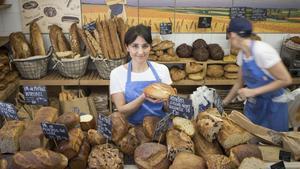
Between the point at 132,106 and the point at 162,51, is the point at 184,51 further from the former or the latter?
the point at 132,106

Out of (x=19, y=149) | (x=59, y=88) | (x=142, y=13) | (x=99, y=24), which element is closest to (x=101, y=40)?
(x=99, y=24)

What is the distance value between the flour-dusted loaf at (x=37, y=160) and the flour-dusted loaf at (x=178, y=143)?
0.45 m

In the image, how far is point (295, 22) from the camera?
3.87m

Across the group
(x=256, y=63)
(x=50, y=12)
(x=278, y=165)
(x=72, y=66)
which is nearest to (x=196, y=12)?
(x=72, y=66)

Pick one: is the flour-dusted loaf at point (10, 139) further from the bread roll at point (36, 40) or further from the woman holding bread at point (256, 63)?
the bread roll at point (36, 40)

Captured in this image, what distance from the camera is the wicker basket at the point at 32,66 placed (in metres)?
3.32

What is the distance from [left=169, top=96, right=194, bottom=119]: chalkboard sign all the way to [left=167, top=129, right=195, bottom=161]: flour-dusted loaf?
0.41 ft

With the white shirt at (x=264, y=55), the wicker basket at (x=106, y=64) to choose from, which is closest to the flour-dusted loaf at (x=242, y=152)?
the white shirt at (x=264, y=55)

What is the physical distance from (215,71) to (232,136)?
A: 2332 millimetres

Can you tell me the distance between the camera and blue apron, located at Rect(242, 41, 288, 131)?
35.6 inches

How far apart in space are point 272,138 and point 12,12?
3.38 meters

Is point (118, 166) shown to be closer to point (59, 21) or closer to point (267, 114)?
point (267, 114)

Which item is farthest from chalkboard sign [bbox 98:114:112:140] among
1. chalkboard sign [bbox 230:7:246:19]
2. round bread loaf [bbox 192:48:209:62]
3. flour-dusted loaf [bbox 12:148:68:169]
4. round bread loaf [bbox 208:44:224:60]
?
chalkboard sign [bbox 230:7:246:19]

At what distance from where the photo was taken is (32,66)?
337cm
